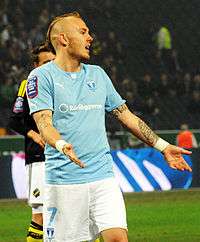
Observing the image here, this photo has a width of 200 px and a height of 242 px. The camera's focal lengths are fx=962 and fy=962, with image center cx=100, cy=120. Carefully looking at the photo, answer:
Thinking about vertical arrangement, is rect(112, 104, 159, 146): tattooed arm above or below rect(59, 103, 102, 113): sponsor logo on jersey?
below

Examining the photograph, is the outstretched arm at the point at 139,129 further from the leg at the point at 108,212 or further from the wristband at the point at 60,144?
the wristband at the point at 60,144

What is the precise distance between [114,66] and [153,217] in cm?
1702

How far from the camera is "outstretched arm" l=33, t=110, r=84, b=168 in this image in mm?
6488

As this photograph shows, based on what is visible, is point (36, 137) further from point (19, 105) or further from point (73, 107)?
point (73, 107)

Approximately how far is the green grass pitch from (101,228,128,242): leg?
6.06 metres

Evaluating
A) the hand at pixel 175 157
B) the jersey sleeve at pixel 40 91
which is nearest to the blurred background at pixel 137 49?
the hand at pixel 175 157

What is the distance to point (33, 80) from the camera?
7.11 meters

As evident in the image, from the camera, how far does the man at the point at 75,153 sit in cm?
705

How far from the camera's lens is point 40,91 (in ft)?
23.1

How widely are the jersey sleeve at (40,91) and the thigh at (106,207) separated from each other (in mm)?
697

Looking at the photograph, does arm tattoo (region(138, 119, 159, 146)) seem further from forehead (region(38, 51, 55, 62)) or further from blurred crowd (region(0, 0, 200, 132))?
blurred crowd (region(0, 0, 200, 132))

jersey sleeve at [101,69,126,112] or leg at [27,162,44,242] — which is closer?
jersey sleeve at [101,69,126,112]

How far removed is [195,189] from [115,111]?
15.4 meters

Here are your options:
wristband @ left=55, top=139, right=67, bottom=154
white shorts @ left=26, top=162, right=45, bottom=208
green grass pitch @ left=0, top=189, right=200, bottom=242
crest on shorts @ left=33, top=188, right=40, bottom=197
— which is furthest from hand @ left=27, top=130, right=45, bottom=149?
green grass pitch @ left=0, top=189, right=200, bottom=242
